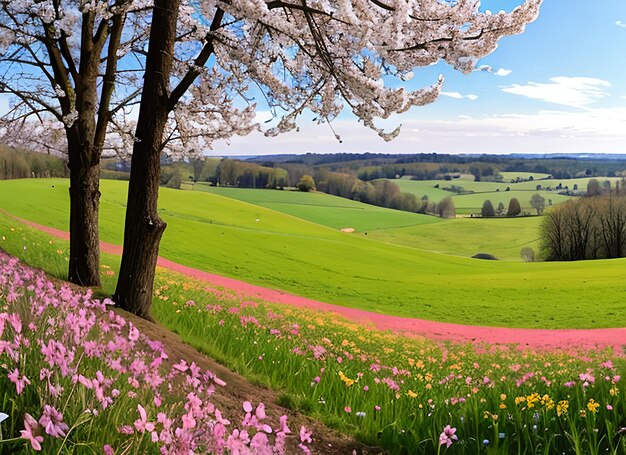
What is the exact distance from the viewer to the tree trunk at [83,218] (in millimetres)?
10312

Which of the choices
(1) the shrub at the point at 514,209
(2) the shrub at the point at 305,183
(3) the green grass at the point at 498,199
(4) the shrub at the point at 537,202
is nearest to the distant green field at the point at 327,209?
(2) the shrub at the point at 305,183

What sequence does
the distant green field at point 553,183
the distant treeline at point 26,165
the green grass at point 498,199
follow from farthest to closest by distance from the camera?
the distant green field at point 553,183, the green grass at point 498,199, the distant treeline at point 26,165

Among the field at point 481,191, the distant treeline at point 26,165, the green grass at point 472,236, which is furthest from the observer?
the field at point 481,191

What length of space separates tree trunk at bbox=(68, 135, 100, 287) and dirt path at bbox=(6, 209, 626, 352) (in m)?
9.66

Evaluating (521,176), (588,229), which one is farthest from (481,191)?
(588,229)

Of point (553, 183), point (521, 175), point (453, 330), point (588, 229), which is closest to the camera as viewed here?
point (453, 330)

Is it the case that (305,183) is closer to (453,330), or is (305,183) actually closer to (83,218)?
A: (453,330)

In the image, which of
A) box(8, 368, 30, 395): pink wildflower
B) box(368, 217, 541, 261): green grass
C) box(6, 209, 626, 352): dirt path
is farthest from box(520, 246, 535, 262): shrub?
box(8, 368, 30, 395): pink wildflower

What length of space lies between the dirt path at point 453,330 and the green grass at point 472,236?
112 ft

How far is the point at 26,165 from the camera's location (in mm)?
33406

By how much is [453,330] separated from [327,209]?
45.6m

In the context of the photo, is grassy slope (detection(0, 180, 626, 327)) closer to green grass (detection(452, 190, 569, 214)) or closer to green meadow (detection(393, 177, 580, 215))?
green grass (detection(452, 190, 569, 214))

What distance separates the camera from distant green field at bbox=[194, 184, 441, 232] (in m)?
59.2

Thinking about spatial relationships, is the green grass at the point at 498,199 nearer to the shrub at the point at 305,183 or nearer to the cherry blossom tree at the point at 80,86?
the shrub at the point at 305,183
